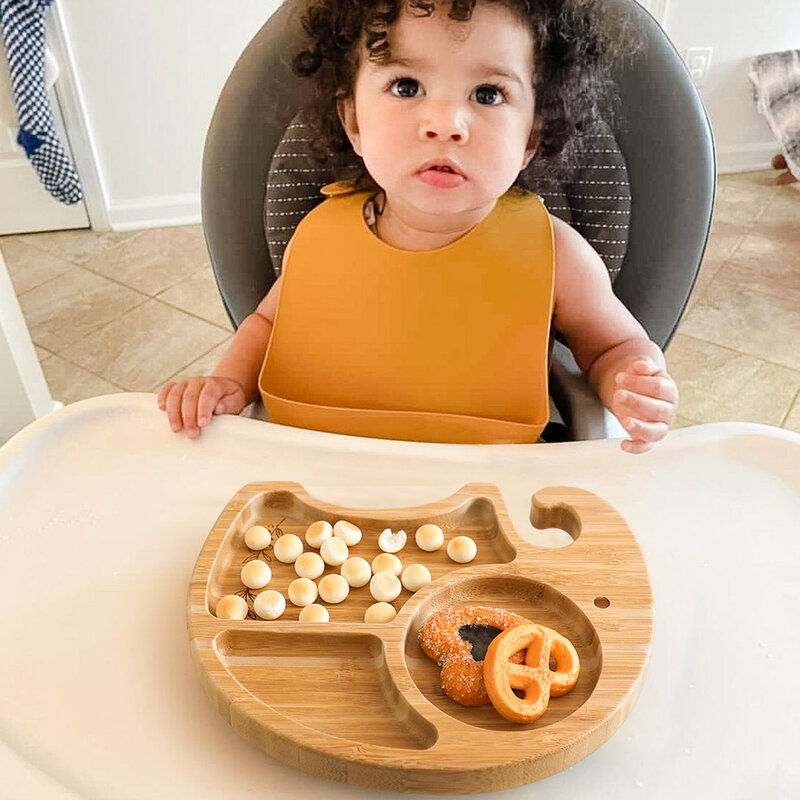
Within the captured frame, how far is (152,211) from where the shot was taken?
8.88ft

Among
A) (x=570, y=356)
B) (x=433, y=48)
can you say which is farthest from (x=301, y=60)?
(x=570, y=356)

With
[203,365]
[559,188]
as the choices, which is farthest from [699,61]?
[559,188]

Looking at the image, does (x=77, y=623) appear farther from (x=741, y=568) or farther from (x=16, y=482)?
(x=741, y=568)

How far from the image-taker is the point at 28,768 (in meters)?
0.52

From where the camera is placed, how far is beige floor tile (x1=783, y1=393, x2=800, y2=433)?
1.91m

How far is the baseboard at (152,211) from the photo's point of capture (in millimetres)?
2691

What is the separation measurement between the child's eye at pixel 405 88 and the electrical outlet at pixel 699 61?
238cm

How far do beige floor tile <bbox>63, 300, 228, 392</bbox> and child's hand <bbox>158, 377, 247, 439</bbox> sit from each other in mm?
1256

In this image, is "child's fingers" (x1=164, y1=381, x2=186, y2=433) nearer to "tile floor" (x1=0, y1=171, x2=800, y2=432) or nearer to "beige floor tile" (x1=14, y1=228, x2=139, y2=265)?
"tile floor" (x1=0, y1=171, x2=800, y2=432)

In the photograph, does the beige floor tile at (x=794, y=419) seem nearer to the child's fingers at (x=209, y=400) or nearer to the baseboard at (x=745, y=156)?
the baseboard at (x=745, y=156)

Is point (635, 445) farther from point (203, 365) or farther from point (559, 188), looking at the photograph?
point (203, 365)

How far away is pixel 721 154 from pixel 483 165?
2566 millimetres

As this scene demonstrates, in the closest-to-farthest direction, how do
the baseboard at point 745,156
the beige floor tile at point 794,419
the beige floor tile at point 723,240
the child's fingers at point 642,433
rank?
the child's fingers at point 642,433
the beige floor tile at point 794,419
the beige floor tile at point 723,240
the baseboard at point 745,156

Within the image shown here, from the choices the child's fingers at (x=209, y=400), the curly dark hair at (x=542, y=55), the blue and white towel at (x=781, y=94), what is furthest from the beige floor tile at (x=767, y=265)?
the child's fingers at (x=209, y=400)
